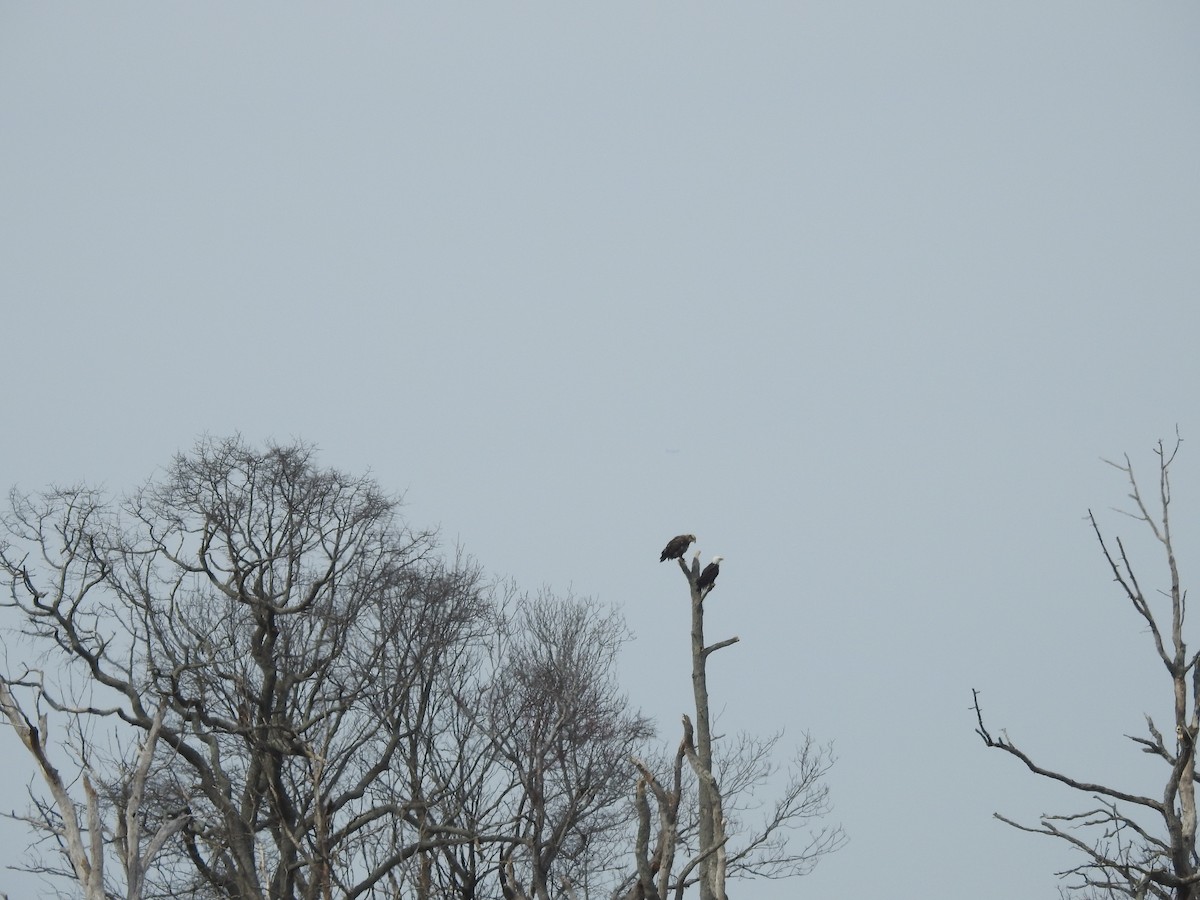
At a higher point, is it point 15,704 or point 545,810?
point 545,810

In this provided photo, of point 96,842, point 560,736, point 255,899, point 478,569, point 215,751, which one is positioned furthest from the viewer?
point 478,569

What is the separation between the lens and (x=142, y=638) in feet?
76.9

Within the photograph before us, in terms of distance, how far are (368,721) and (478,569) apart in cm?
422

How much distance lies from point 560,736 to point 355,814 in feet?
13.6

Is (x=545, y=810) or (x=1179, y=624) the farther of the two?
(x=545, y=810)

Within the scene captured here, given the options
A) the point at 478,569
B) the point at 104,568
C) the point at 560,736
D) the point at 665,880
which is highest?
the point at 478,569

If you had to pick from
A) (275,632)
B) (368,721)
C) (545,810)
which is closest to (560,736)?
(545,810)

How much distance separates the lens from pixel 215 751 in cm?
2295

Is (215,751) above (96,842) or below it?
above

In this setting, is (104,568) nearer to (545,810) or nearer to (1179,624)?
(545,810)

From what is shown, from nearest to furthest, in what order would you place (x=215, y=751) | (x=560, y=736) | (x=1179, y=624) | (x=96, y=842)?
(x=1179, y=624) < (x=96, y=842) < (x=215, y=751) < (x=560, y=736)

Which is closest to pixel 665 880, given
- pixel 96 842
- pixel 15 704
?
pixel 96 842

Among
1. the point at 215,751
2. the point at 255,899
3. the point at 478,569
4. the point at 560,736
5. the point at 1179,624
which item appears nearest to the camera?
the point at 1179,624

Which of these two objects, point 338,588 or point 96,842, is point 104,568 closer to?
point 338,588
